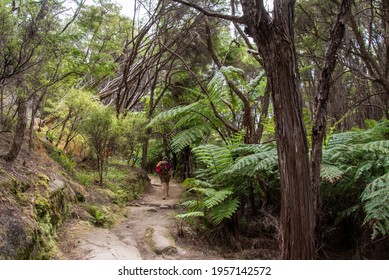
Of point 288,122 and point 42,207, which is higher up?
point 288,122

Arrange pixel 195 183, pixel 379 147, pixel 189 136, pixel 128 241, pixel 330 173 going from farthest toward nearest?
pixel 189 136, pixel 195 183, pixel 128 241, pixel 379 147, pixel 330 173

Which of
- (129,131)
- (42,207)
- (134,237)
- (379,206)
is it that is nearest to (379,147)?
(379,206)

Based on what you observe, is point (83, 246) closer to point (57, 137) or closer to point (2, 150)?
point (2, 150)

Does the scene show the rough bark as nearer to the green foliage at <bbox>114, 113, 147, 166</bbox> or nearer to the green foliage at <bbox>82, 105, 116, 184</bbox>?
the green foliage at <bbox>82, 105, 116, 184</bbox>

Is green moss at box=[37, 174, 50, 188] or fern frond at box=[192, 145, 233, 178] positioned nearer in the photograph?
green moss at box=[37, 174, 50, 188]

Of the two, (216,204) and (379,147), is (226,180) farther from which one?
(379,147)

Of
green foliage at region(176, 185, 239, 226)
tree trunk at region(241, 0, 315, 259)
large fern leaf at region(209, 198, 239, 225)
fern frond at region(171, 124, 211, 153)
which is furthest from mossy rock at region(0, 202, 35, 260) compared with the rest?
fern frond at region(171, 124, 211, 153)

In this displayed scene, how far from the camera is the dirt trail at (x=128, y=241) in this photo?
13.5 feet

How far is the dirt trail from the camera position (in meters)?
4.11

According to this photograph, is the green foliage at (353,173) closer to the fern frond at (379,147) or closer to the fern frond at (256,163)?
the fern frond at (379,147)

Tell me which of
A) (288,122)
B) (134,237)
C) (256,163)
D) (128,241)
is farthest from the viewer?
(134,237)

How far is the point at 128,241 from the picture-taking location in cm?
513

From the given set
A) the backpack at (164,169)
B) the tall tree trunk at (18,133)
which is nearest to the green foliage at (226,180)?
the tall tree trunk at (18,133)

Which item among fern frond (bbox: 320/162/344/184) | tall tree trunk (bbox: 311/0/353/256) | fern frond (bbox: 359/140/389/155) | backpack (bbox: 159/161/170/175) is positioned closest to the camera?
A: tall tree trunk (bbox: 311/0/353/256)
